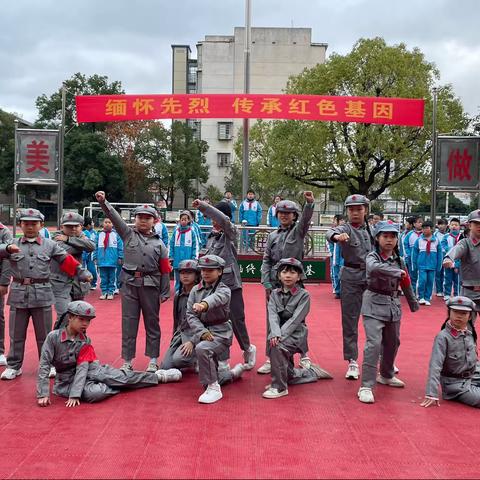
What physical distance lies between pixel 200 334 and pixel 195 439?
1.14 m

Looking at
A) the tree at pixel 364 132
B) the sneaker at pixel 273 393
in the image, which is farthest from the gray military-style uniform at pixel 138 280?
the tree at pixel 364 132

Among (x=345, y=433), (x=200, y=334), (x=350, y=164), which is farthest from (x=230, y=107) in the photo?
(x=350, y=164)

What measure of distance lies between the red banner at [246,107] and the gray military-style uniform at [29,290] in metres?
7.75

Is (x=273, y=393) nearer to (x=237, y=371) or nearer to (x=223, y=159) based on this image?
(x=237, y=371)

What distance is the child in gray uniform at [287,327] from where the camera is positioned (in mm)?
4832

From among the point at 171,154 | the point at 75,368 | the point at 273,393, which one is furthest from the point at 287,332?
the point at 171,154

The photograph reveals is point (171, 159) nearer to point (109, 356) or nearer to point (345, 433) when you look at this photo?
point (109, 356)

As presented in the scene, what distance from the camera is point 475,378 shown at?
193 inches

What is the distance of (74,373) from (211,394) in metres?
1.19

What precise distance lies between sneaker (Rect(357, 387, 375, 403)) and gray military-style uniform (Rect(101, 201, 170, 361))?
2044mm

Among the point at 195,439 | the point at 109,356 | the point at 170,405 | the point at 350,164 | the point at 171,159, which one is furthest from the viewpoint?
the point at 171,159

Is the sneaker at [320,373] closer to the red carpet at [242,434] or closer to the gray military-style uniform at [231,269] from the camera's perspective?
the red carpet at [242,434]

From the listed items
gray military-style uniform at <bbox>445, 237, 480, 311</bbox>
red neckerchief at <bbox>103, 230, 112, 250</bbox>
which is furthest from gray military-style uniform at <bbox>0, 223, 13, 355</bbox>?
red neckerchief at <bbox>103, 230, 112, 250</bbox>

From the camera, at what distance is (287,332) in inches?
193
